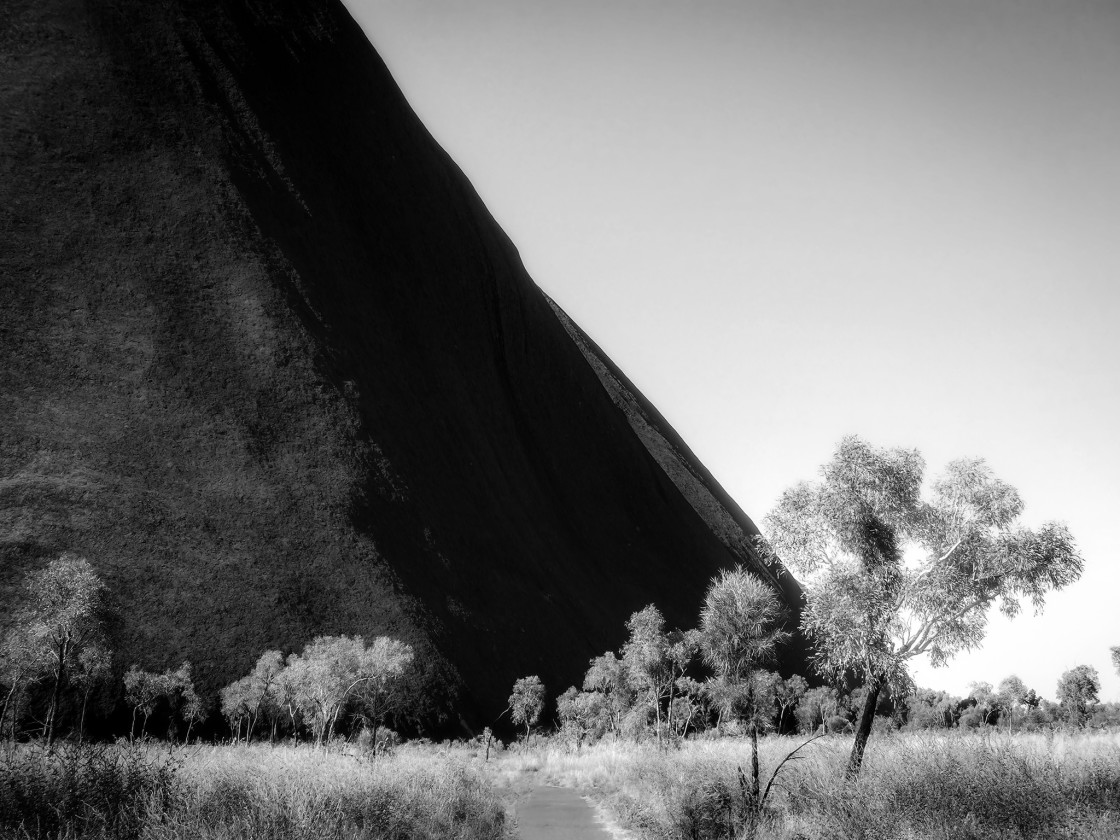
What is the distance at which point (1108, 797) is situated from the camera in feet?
38.1

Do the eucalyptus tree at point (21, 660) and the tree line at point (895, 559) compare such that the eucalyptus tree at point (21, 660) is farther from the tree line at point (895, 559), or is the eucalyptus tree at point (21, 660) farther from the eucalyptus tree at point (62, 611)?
the tree line at point (895, 559)

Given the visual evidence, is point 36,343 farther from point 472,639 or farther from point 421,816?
point 421,816

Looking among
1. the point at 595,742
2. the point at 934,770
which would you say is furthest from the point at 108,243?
the point at 934,770

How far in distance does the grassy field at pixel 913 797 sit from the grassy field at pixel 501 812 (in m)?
0.03

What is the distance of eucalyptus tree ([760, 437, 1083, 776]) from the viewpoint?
48.5 feet

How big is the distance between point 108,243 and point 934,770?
69627mm

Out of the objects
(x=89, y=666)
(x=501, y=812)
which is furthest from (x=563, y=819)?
(x=89, y=666)

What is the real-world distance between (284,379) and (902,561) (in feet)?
185

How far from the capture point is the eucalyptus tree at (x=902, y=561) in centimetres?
1479

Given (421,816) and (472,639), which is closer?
(421,816)

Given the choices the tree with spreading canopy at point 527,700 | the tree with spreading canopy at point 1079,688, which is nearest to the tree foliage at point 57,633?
the tree with spreading canopy at point 527,700

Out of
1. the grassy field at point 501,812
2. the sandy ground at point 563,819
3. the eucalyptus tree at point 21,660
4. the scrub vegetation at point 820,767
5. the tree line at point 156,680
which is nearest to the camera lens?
the grassy field at point 501,812

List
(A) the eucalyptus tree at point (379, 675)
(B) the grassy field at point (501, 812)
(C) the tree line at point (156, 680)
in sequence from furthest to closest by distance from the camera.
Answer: (A) the eucalyptus tree at point (379, 675) → (C) the tree line at point (156, 680) → (B) the grassy field at point (501, 812)

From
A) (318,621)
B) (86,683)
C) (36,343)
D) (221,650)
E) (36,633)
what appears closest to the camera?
(36,633)
